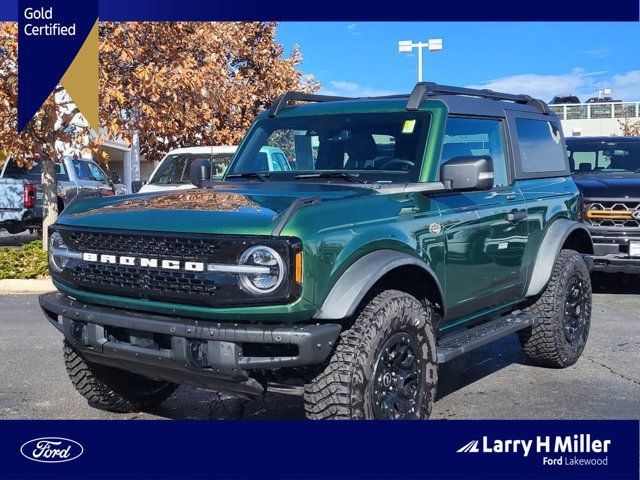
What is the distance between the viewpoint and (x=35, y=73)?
921cm

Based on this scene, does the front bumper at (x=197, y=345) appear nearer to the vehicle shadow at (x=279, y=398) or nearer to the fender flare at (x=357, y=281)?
the fender flare at (x=357, y=281)

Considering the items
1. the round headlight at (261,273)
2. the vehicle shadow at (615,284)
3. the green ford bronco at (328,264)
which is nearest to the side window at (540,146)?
the green ford bronco at (328,264)

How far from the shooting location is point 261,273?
11.0 feet

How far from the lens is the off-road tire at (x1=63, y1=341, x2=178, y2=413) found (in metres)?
4.42

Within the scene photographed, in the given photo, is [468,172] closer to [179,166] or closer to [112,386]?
[112,386]

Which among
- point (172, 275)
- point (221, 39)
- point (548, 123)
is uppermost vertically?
point (221, 39)

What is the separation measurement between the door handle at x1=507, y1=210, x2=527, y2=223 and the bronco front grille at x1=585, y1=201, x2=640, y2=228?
3666 mm

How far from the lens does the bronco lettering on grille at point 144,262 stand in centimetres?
349

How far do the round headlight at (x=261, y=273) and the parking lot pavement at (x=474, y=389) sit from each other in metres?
1.53

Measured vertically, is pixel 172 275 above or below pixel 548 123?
below
